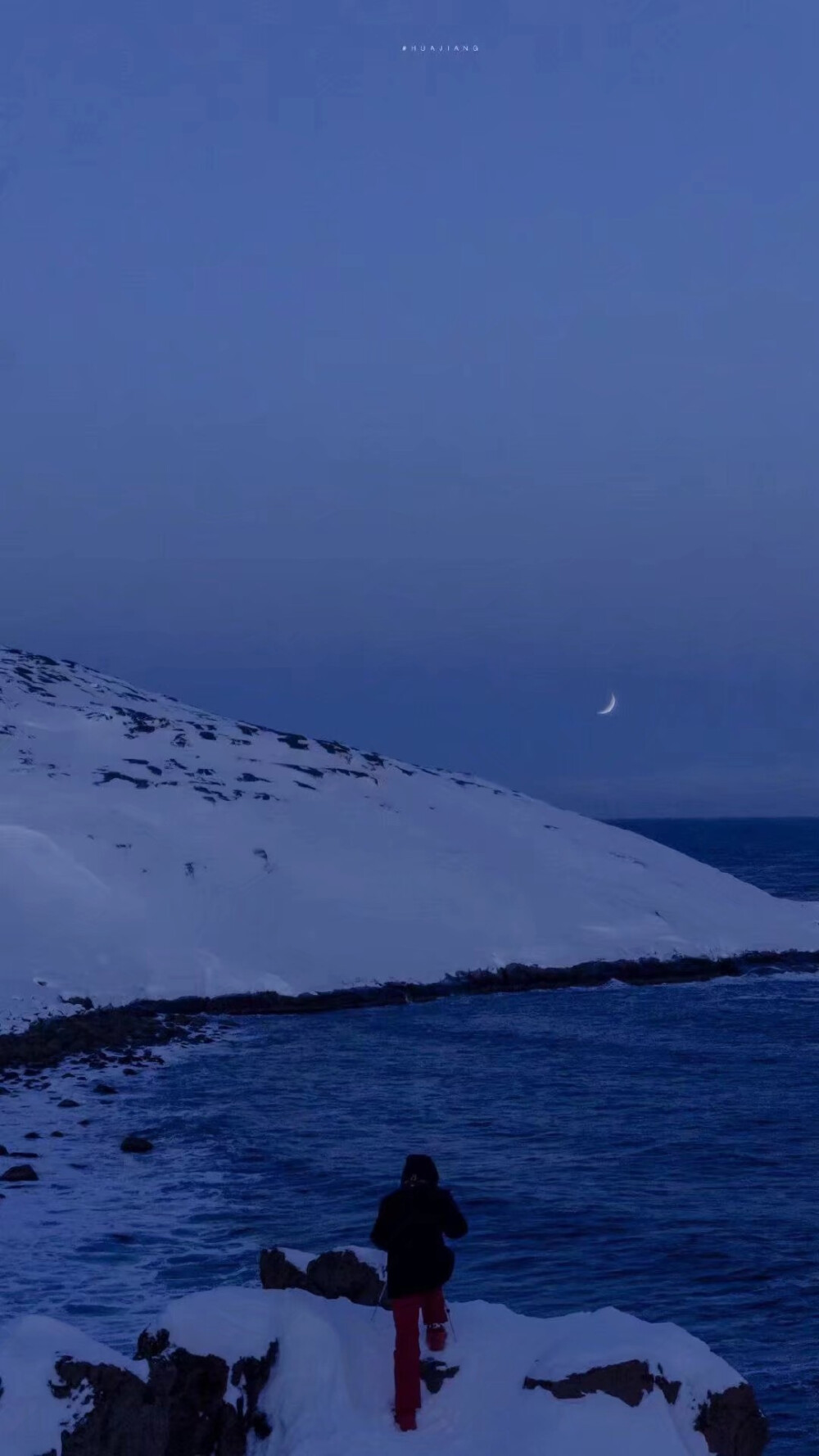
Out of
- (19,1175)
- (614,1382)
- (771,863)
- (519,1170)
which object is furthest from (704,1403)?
(771,863)

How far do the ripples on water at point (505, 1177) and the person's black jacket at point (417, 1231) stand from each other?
396 cm

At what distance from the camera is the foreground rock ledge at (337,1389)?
8164mm

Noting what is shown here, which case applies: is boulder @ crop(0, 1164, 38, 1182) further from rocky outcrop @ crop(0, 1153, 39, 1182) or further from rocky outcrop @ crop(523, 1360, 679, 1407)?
rocky outcrop @ crop(523, 1360, 679, 1407)

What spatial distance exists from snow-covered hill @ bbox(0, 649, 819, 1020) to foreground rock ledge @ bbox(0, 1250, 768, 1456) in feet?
88.1

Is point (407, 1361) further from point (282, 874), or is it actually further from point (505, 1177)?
point (282, 874)

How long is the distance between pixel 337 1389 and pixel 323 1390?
0.33 feet

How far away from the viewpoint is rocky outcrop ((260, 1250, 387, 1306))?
1051cm

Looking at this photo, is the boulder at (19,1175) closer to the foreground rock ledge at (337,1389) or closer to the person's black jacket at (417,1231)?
the foreground rock ledge at (337,1389)

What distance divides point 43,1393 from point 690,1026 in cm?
3037

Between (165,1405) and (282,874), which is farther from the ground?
(282,874)

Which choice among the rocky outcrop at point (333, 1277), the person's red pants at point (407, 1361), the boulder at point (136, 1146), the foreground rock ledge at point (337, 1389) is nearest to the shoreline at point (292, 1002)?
the boulder at point (136, 1146)

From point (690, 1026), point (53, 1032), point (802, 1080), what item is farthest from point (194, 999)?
point (802, 1080)

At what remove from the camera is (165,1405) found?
8.55 meters

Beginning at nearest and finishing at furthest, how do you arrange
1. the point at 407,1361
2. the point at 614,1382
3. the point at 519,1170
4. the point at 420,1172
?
the point at 614,1382
the point at 407,1361
the point at 420,1172
the point at 519,1170
